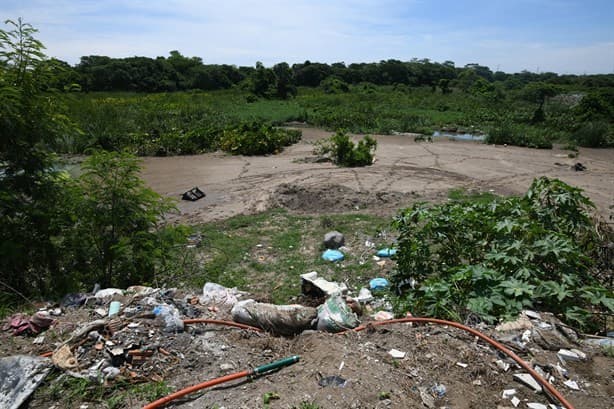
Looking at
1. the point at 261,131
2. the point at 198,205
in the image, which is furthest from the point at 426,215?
the point at 261,131

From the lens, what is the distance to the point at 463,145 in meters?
15.9

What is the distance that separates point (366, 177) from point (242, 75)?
43.8m

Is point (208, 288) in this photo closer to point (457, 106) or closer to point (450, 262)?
point (450, 262)

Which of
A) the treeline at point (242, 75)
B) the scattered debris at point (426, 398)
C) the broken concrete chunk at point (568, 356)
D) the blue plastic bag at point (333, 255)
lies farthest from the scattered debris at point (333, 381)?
the treeline at point (242, 75)

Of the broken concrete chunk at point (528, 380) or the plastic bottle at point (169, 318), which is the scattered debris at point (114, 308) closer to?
the plastic bottle at point (169, 318)

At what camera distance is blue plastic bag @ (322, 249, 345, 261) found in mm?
5914

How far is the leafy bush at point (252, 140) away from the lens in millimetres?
14055

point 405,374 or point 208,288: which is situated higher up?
point 405,374

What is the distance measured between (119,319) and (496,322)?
2864 mm

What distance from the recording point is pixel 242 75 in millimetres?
50750

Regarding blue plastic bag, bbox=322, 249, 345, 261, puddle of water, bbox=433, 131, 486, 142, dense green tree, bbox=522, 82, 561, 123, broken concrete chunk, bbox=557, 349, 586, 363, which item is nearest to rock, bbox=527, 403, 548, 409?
broken concrete chunk, bbox=557, 349, 586, 363

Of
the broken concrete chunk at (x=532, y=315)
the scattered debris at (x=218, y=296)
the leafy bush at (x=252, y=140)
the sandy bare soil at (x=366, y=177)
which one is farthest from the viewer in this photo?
the leafy bush at (x=252, y=140)

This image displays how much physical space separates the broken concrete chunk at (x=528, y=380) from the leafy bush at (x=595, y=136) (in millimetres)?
16528

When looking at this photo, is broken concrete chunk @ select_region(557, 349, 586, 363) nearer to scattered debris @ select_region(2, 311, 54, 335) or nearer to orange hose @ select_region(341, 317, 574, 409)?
orange hose @ select_region(341, 317, 574, 409)
